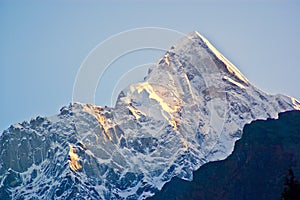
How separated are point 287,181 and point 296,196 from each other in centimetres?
135

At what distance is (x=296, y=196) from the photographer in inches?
2881

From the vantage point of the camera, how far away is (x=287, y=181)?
73438 millimetres
